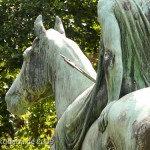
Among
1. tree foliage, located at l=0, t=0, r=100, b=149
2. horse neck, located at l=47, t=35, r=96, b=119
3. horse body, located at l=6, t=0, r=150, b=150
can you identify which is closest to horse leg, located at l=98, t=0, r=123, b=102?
horse body, located at l=6, t=0, r=150, b=150

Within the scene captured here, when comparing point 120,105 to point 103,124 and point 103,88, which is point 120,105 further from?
point 103,88

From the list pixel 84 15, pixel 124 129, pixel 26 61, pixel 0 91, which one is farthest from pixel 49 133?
pixel 124 129

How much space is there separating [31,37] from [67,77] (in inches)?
332

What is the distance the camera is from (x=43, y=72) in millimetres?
7762

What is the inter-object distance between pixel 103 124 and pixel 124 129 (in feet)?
1.46

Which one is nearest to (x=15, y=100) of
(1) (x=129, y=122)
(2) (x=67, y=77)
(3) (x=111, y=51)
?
(2) (x=67, y=77)

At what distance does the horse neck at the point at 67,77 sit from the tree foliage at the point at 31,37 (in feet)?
24.6

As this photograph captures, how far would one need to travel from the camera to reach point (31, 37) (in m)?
15.9

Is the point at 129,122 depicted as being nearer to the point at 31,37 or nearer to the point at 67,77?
the point at 67,77

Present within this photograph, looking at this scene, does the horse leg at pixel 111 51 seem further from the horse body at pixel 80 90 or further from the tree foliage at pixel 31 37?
the tree foliage at pixel 31 37

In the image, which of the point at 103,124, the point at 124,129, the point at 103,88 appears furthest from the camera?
the point at 103,88

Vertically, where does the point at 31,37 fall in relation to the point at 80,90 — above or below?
above

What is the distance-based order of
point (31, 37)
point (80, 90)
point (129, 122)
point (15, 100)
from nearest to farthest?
point (129, 122), point (80, 90), point (15, 100), point (31, 37)

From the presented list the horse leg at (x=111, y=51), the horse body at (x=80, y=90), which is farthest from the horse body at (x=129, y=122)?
the horse leg at (x=111, y=51)
